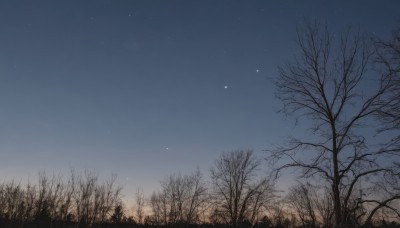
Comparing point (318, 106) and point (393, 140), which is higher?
point (318, 106)

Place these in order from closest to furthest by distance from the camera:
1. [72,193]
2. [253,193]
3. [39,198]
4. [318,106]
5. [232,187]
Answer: [318,106] < [39,198] < [72,193] < [253,193] < [232,187]

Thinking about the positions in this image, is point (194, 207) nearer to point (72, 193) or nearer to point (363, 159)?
point (72, 193)

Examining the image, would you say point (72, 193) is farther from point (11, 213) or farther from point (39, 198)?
point (11, 213)

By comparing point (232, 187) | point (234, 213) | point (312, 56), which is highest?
point (312, 56)

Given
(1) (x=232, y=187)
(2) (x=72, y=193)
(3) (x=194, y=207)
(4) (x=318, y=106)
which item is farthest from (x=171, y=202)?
(4) (x=318, y=106)

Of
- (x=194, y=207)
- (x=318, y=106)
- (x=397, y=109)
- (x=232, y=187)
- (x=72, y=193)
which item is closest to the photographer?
(x=397, y=109)

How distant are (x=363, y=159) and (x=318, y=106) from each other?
284 centimetres

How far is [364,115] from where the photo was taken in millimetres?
14039

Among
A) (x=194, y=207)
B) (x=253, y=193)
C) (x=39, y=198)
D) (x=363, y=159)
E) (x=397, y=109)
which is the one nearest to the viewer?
(x=397, y=109)

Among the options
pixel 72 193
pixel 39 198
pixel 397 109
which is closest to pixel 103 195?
pixel 72 193

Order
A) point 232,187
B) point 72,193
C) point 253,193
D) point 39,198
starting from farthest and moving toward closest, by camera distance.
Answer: point 232,187 < point 253,193 < point 72,193 < point 39,198

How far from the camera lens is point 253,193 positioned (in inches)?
1989

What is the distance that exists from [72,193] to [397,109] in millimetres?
40228

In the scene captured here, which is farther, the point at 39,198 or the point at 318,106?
the point at 39,198
